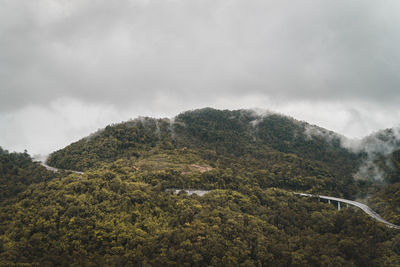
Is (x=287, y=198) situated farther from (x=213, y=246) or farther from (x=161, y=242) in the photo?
(x=161, y=242)

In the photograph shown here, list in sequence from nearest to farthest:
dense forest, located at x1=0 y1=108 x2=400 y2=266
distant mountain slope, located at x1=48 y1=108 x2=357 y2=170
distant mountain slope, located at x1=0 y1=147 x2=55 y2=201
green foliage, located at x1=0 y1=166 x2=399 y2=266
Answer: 1. green foliage, located at x1=0 y1=166 x2=399 y2=266
2. dense forest, located at x1=0 y1=108 x2=400 y2=266
3. distant mountain slope, located at x1=0 y1=147 x2=55 y2=201
4. distant mountain slope, located at x1=48 y1=108 x2=357 y2=170

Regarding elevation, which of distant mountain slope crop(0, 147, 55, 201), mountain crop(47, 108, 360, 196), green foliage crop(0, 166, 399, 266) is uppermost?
mountain crop(47, 108, 360, 196)

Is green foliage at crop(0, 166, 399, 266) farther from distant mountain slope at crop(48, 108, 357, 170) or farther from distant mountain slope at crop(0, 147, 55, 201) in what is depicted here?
distant mountain slope at crop(48, 108, 357, 170)

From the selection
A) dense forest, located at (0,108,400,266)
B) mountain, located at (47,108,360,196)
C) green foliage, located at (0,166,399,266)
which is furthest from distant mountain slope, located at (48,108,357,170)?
green foliage, located at (0,166,399,266)

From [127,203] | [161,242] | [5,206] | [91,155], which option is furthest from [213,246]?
[91,155]

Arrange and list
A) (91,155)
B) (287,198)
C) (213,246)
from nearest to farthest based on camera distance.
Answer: (213,246), (287,198), (91,155)

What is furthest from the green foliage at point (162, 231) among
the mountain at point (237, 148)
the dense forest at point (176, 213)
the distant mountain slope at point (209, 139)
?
the distant mountain slope at point (209, 139)

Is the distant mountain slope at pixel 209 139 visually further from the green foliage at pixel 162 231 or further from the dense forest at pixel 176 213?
the green foliage at pixel 162 231

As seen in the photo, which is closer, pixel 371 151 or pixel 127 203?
pixel 127 203

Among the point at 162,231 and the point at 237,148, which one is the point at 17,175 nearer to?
the point at 162,231
